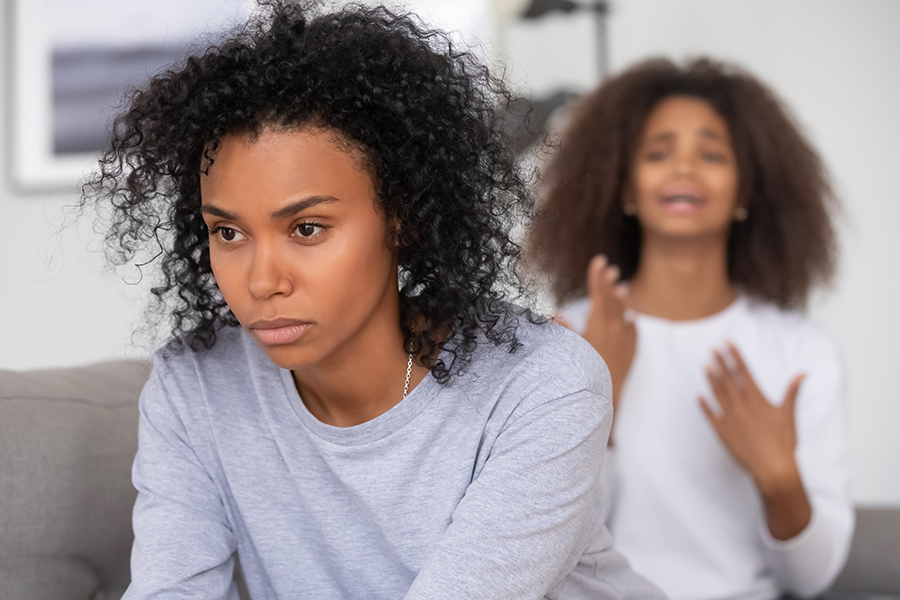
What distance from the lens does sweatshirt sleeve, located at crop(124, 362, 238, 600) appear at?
957mm

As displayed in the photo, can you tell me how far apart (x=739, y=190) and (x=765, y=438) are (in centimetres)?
55

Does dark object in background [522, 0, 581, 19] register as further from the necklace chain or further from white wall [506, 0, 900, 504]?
the necklace chain

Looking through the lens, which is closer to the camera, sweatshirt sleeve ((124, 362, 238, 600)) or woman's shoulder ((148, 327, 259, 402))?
sweatshirt sleeve ((124, 362, 238, 600))

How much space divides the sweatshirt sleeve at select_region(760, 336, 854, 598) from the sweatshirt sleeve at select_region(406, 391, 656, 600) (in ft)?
2.39

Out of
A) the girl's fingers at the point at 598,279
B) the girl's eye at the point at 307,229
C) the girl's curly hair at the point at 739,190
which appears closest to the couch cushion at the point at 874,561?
the girl's curly hair at the point at 739,190

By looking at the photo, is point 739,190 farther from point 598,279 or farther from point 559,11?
point 559,11

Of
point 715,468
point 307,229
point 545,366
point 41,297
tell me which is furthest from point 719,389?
point 41,297

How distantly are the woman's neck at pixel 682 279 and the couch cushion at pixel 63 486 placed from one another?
3.43 feet

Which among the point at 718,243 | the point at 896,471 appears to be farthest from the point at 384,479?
the point at 896,471

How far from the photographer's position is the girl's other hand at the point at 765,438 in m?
1.50

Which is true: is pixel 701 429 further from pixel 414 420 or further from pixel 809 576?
pixel 414 420

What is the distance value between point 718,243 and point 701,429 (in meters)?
0.38

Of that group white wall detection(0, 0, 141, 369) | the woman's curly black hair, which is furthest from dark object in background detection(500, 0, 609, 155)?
white wall detection(0, 0, 141, 369)

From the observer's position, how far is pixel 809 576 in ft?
4.99
